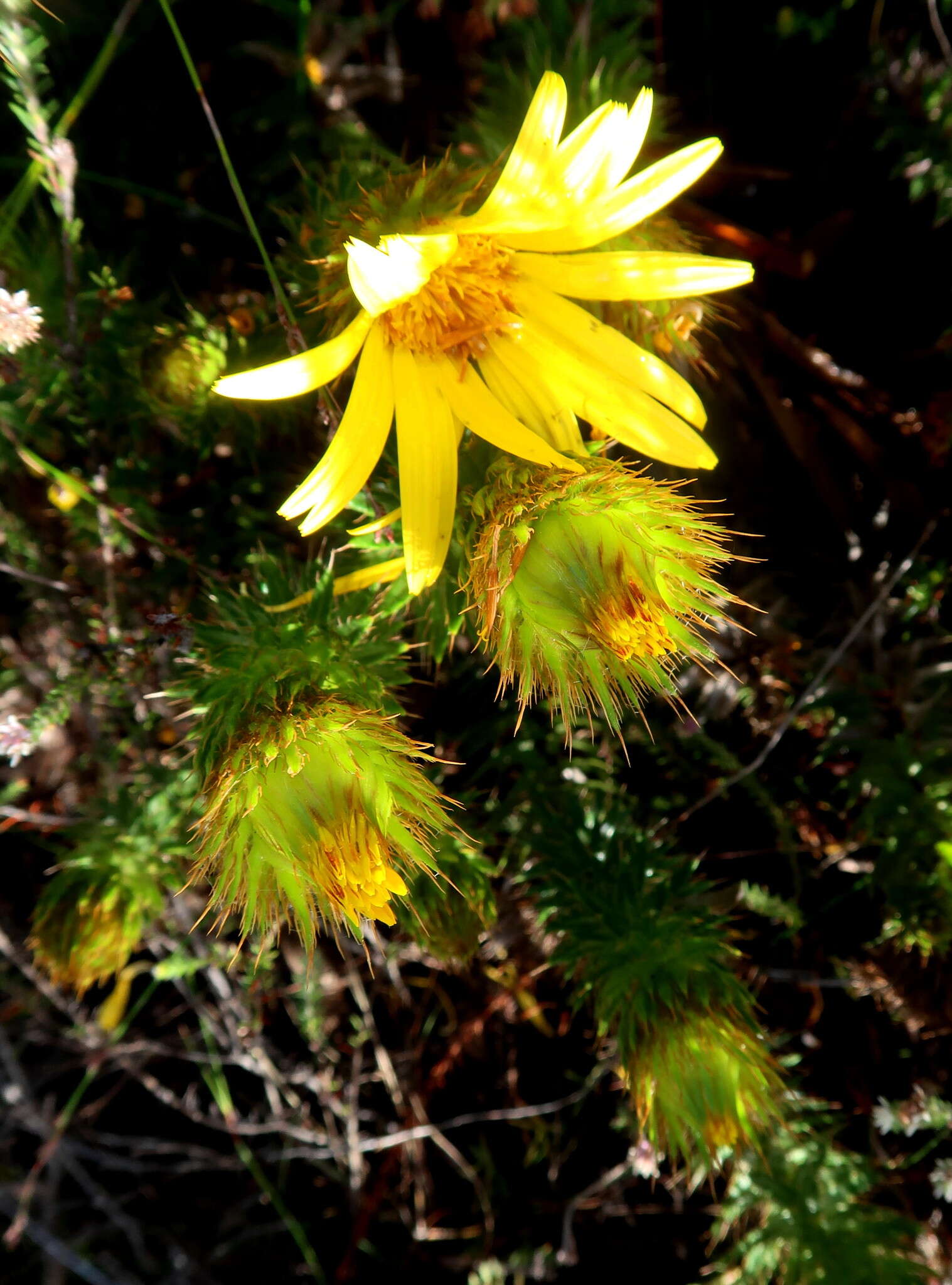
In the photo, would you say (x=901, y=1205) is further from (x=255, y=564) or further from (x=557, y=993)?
(x=255, y=564)

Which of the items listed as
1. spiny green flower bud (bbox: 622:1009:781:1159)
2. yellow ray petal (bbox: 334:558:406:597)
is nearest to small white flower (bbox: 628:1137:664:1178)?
spiny green flower bud (bbox: 622:1009:781:1159)

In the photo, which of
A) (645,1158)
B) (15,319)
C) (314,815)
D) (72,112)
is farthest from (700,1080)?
(72,112)

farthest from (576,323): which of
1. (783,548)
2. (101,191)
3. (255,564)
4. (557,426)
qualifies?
(101,191)

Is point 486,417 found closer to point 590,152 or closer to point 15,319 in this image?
point 590,152

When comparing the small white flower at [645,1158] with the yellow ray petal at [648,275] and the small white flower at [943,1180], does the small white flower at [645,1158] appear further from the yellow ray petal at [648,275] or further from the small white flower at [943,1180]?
the yellow ray petal at [648,275]

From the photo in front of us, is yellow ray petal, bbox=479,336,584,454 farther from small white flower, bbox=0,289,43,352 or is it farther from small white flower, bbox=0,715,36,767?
small white flower, bbox=0,715,36,767

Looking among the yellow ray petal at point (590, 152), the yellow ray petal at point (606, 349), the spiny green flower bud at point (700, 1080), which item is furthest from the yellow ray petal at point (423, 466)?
the spiny green flower bud at point (700, 1080)
